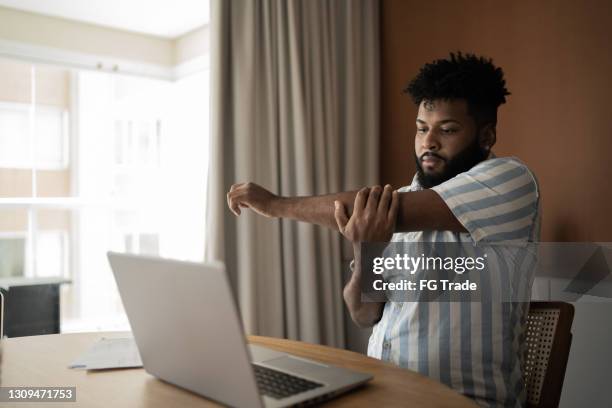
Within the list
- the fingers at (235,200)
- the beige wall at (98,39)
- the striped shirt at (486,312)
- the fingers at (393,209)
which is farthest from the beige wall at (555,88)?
the beige wall at (98,39)

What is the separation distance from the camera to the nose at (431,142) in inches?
62.7

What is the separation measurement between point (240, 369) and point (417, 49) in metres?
2.16

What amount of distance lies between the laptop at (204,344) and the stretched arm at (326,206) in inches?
14.2

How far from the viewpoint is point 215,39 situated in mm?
2453

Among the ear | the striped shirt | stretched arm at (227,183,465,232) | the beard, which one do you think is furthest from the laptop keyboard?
the ear

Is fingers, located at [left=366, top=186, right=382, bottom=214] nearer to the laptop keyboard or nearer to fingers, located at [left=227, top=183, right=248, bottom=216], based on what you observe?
fingers, located at [left=227, top=183, right=248, bottom=216]

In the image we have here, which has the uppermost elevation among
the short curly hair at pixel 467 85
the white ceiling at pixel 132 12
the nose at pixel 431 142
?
the white ceiling at pixel 132 12

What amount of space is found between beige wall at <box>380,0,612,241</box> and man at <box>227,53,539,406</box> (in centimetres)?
57

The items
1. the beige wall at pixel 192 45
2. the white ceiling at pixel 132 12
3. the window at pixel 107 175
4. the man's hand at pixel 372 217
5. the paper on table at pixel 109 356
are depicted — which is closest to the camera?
the paper on table at pixel 109 356

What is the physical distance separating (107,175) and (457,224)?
3.40 m

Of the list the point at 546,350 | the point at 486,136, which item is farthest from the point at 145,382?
the point at 486,136

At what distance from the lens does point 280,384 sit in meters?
0.95

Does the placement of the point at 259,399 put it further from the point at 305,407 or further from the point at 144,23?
the point at 144,23

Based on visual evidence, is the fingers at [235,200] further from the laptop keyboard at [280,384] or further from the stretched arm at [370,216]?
the laptop keyboard at [280,384]
